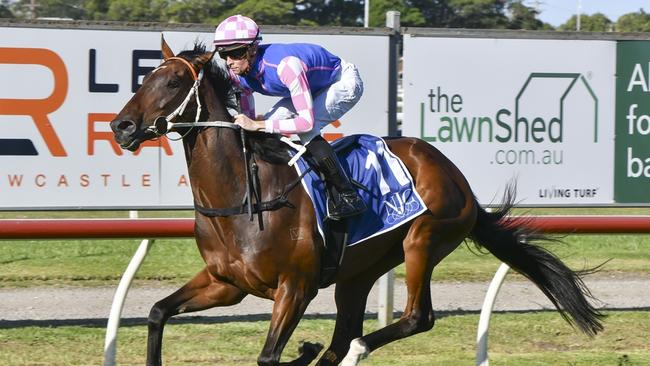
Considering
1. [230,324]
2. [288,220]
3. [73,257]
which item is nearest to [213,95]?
[288,220]

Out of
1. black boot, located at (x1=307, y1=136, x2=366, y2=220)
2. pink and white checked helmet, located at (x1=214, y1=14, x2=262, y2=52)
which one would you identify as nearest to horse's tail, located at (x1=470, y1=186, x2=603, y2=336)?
black boot, located at (x1=307, y1=136, x2=366, y2=220)

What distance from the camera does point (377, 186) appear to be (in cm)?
549

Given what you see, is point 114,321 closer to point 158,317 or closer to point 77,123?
point 158,317

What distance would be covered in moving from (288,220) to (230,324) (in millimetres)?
2489

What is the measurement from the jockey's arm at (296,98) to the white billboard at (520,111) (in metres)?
2.41

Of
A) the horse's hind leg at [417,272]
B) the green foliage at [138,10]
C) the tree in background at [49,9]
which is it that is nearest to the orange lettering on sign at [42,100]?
the horse's hind leg at [417,272]

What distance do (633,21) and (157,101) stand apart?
57052mm

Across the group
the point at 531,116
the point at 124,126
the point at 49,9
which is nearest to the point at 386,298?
the point at 531,116

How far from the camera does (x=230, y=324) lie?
7.41 m

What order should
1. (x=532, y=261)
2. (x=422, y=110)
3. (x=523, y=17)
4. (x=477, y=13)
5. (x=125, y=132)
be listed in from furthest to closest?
(x=477, y=13)
(x=523, y=17)
(x=422, y=110)
(x=532, y=261)
(x=125, y=132)

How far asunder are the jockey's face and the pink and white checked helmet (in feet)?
0.15

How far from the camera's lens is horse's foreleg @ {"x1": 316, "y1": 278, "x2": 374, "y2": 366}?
18.8 feet

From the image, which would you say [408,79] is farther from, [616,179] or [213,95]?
[213,95]

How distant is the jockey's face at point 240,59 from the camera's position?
507 cm
